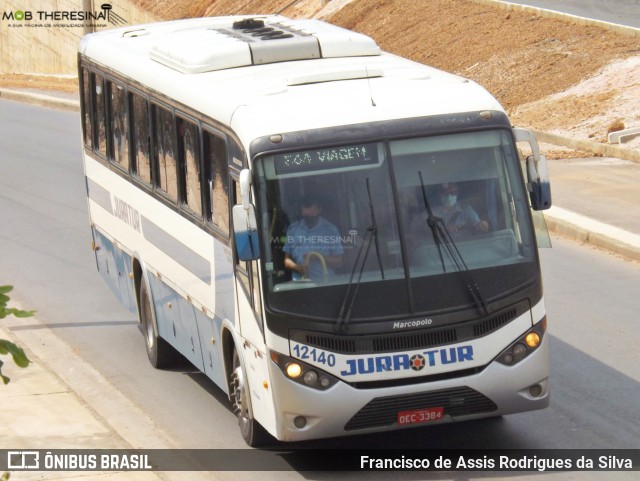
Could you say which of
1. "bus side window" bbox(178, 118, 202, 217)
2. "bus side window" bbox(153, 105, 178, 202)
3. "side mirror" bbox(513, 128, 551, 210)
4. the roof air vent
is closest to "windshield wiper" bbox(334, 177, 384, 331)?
"side mirror" bbox(513, 128, 551, 210)

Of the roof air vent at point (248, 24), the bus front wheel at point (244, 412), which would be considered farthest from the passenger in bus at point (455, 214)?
the roof air vent at point (248, 24)

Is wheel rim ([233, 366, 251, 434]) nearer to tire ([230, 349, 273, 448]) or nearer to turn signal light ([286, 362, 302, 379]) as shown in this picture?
tire ([230, 349, 273, 448])

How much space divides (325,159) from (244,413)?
86.4 inches

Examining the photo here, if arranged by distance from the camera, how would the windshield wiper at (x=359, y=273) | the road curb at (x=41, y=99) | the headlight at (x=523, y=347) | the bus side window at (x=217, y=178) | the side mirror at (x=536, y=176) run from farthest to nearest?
the road curb at (x=41, y=99), the bus side window at (x=217, y=178), the side mirror at (x=536, y=176), the headlight at (x=523, y=347), the windshield wiper at (x=359, y=273)

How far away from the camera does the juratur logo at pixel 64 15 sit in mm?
55719

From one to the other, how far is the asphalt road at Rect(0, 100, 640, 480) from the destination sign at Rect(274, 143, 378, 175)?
2226 millimetres

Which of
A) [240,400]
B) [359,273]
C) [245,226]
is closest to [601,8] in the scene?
[240,400]

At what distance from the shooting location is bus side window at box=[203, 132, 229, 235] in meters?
10.2

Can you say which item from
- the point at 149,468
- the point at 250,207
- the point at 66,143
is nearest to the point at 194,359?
the point at 149,468

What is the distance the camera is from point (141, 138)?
42.1 ft

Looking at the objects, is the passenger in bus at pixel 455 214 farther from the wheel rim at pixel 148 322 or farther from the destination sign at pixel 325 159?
the wheel rim at pixel 148 322

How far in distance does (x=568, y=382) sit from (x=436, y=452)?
2.10m

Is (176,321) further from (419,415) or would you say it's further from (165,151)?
(419,415)

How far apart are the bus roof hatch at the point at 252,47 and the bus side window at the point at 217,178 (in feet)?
3.21
